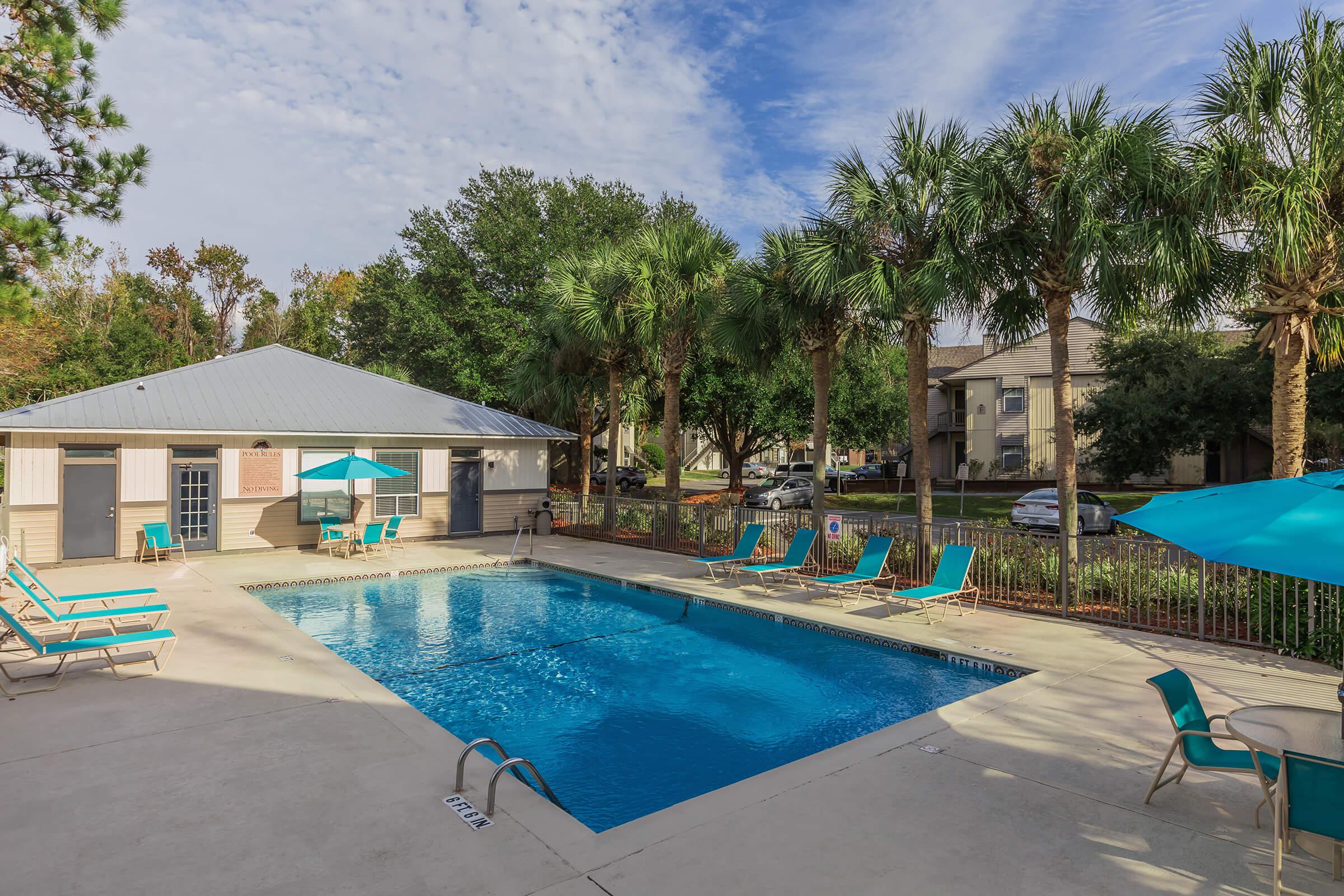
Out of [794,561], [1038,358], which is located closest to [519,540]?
[794,561]

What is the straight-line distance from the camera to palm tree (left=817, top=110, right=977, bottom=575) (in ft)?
39.5

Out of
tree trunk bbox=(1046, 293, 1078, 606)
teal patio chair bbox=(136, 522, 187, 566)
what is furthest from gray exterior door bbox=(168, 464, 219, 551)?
tree trunk bbox=(1046, 293, 1078, 606)

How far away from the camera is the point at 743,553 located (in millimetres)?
14234

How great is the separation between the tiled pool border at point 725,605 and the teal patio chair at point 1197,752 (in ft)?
10.0

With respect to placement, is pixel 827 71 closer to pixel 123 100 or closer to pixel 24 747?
pixel 123 100

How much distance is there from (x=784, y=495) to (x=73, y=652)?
24.4 m

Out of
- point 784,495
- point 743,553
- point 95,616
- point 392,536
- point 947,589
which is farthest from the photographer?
point 784,495

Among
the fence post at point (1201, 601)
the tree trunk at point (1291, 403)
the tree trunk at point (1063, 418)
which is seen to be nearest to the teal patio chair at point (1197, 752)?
the fence post at point (1201, 601)

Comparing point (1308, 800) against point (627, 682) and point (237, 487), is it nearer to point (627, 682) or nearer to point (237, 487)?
point (627, 682)

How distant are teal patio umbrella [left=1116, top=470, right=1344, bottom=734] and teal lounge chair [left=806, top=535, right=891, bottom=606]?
271 inches

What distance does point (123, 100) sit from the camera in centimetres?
975

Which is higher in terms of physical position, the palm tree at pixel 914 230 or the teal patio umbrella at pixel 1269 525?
the palm tree at pixel 914 230

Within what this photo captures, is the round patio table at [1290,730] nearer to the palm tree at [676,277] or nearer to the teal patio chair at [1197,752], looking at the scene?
the teal patio chair at [1197,752]

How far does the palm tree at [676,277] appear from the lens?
57.1ft
